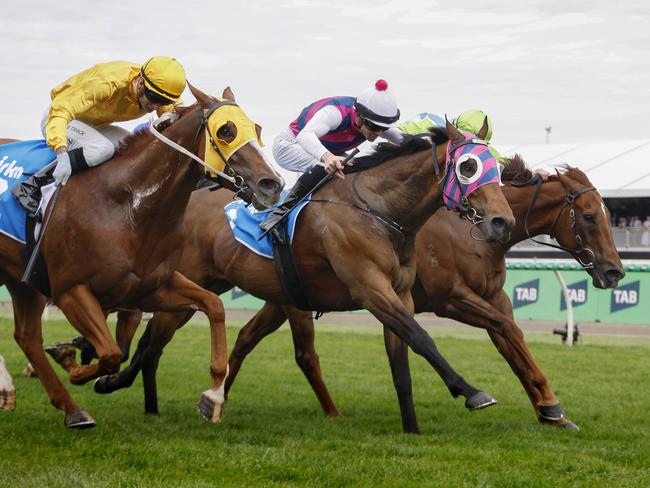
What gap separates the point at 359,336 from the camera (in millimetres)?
13312

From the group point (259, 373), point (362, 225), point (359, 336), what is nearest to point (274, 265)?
point (362, 225)

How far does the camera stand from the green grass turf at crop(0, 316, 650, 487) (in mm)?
4562

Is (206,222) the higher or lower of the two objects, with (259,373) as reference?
higher

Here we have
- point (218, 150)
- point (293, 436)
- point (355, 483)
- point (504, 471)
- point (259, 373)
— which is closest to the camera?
point (355, 483)

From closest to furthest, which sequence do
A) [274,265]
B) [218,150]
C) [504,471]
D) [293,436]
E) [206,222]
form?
[504,471] → [218,150] → [293,436] → [274,265] → [206,222]

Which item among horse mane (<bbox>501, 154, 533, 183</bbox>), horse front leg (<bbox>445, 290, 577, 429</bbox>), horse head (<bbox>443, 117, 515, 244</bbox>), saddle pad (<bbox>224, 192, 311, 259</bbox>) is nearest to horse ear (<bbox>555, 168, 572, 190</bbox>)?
horse mane (<bbox>501, 154, 533, 183</bbox>)

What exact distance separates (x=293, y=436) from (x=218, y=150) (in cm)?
171

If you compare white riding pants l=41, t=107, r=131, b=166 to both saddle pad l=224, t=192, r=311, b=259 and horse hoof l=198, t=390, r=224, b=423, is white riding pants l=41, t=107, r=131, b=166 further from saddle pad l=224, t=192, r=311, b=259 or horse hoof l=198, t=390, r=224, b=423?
horse hoof l=198, t=390, r=224, b=423

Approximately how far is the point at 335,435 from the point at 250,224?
1531mm

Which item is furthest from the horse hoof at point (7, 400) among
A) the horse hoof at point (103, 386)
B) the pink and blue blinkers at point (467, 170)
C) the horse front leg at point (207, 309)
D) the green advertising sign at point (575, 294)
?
the green advertising sign at point (575, 294)

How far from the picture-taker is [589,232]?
679cm

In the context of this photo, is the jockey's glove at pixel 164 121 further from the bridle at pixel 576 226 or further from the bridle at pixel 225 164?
the bridle at pixel 576 226

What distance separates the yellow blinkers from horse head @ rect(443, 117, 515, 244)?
1.14 m

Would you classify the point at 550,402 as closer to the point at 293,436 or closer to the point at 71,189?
the point at 293,436
